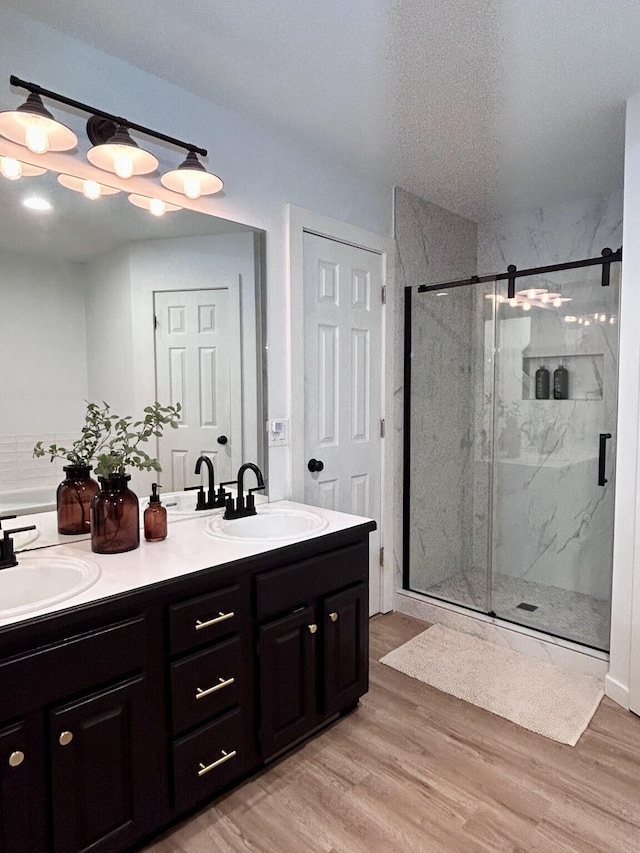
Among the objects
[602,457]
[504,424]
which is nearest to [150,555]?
[602,457]

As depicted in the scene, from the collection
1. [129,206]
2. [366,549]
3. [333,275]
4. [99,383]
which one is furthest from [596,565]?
[129,206]

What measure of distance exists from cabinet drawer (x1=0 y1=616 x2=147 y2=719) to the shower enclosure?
7.02 ft

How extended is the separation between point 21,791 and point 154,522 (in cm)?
82

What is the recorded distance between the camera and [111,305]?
6.57ft

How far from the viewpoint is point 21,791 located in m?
1.26

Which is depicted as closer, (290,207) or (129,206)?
(129,206)

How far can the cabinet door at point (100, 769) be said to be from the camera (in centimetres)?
132

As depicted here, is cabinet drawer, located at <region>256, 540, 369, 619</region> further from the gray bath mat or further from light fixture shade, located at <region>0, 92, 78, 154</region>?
light fixture shade, located at <region>0, 92, 78, 154</region>

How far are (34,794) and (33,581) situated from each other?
1.81 ft

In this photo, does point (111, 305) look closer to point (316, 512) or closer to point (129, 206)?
point (129, 206)

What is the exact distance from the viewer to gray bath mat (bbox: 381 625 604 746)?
2184 mm

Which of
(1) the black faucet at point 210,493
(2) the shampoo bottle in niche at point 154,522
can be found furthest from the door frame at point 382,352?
(2) the shampoo bottle in niche at point 154,522

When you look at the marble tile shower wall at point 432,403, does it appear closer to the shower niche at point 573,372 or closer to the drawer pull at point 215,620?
the shower niche at point 573,372

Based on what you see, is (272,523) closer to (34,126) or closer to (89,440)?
(89,440)
